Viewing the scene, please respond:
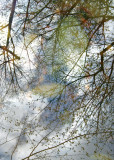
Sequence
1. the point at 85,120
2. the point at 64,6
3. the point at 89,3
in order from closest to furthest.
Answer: the point at 85,120
the point at 89,3
the point at 64,6

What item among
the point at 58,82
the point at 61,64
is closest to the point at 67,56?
the point at 61,64

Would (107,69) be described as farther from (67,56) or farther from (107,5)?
(107,5)

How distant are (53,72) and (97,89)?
190 cm

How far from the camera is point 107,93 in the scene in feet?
20.1

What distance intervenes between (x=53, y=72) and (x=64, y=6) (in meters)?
2.74

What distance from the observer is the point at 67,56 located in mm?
7191

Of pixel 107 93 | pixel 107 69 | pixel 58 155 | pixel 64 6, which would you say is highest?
pixel 64 6

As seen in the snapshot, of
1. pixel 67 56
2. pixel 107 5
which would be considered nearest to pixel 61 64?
pixel 67 56

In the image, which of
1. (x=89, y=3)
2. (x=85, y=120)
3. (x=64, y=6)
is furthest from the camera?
(x=64, y=6)

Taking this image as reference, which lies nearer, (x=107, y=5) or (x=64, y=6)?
(x=107, y=5)

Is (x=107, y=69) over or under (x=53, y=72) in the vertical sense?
under

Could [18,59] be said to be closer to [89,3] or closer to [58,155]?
[89,3]

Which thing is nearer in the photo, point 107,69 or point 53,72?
point 107,69

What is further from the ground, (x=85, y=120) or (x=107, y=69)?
(x=107, y=69)
